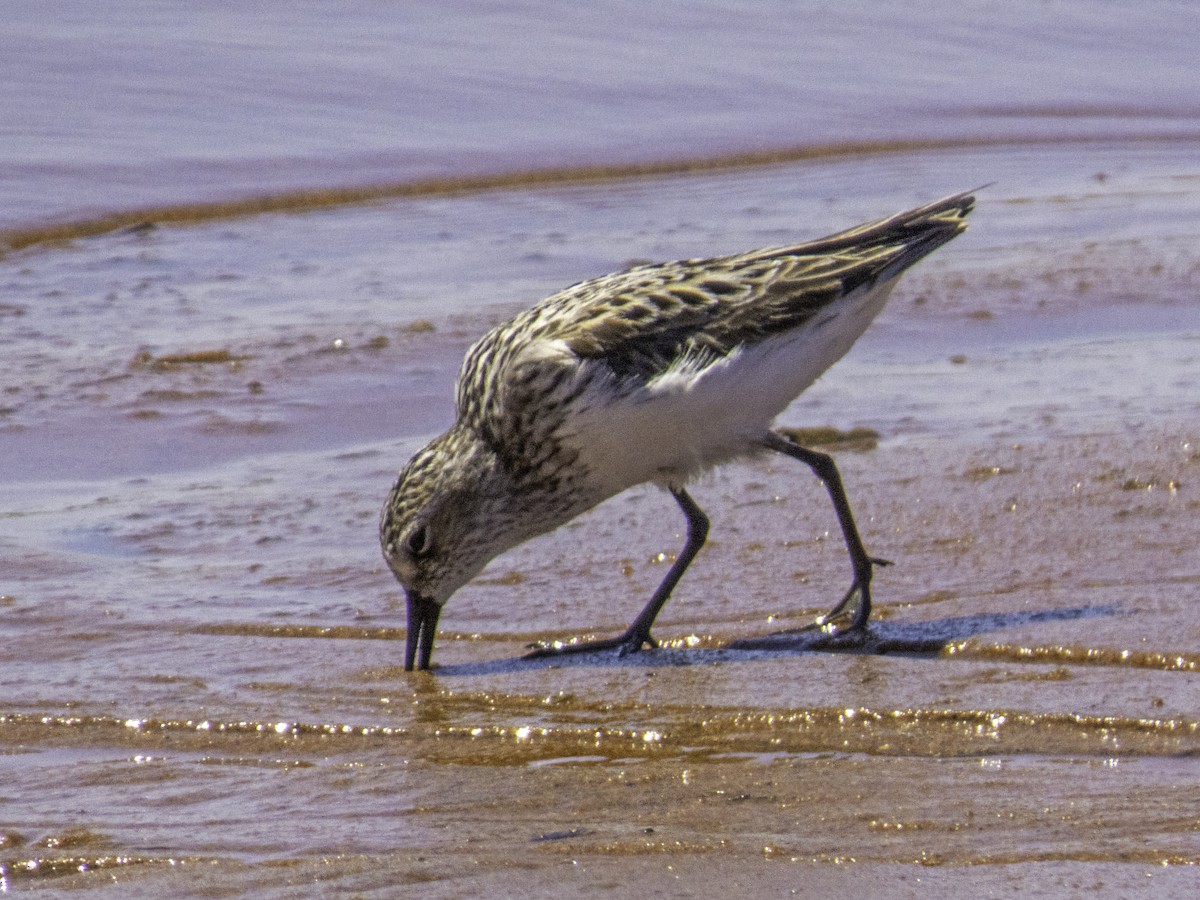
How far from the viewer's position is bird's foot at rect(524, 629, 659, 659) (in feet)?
15.0

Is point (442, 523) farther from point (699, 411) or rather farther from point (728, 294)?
point (728, 294)

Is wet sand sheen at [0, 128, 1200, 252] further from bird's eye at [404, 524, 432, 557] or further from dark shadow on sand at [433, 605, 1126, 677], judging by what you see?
dark shadow on sand at [433, 605, 1126, 677]

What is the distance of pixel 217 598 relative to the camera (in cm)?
498

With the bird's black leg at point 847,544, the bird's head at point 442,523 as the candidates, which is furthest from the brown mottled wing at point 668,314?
the bird's black leg at point 847,544

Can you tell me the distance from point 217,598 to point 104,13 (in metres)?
8.72

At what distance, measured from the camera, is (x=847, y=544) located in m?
4.85

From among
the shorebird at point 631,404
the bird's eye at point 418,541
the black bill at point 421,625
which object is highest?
the shorebird at point 631,404

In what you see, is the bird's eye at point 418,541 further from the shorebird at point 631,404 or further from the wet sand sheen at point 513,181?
the wet sand sheen at point 513,181

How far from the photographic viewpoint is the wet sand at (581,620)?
3297 mm

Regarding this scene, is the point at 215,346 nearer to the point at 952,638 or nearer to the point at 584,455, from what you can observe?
the point at 584,455

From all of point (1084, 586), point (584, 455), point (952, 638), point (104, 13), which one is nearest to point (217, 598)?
point (584, 455)

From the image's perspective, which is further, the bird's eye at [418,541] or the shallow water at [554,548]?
the bird's eye at [418,541]

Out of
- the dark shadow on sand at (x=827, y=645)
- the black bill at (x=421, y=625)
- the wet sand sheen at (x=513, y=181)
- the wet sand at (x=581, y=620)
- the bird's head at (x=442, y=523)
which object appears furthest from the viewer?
the wet sand sheen at (x=513, y=181)

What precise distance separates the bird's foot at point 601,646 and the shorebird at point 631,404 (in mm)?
11
